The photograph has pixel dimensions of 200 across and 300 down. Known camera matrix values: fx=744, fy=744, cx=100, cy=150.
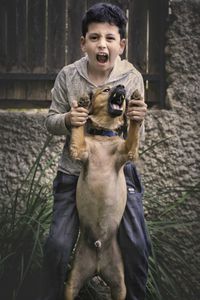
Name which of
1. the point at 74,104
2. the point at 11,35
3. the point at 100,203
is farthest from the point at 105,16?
the point at 11,35

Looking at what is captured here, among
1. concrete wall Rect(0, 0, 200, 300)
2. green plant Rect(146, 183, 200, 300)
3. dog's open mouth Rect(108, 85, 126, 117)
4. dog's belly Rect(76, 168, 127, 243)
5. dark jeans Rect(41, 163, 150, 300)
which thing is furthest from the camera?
concrete wall Rect(0, 0, 200, 300)

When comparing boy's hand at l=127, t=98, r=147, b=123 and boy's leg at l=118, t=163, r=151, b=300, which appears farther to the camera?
boy's leg at l=118, t=163, r=151, b=300

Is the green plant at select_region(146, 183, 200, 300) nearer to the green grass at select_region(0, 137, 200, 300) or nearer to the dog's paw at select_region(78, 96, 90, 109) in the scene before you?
the green grass at select_region(0, 137, 200, 300)

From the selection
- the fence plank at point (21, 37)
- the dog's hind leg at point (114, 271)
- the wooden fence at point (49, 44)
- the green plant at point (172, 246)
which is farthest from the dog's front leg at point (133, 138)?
the fence plank at point (21, 37)

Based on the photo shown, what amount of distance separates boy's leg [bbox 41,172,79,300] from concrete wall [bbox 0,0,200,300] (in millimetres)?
1646

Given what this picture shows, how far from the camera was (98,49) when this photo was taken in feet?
12.1

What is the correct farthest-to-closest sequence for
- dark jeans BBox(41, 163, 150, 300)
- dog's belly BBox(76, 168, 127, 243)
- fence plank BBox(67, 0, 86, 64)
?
fence plank BBox(67, 0, 86, 64) < dark jeans BBox(41, 163, 150, 300) < dog's belly BBox(76, 168, 127, 243)

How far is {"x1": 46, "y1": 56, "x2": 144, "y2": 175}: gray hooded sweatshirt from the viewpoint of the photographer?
383cm

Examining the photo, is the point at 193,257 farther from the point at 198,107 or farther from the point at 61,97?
the point at 61,97

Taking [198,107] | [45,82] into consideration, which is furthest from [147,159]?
[45,82]

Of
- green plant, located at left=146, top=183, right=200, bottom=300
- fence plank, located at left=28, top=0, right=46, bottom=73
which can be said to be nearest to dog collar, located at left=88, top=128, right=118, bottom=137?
green plant, located at left=146, top=183, right=200, bottom=300

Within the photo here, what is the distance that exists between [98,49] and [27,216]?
159cm

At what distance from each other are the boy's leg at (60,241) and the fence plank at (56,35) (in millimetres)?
2005

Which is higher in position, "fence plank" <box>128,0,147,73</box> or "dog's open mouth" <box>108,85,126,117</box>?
"fence plank" <box>128,0,147,73</box>
